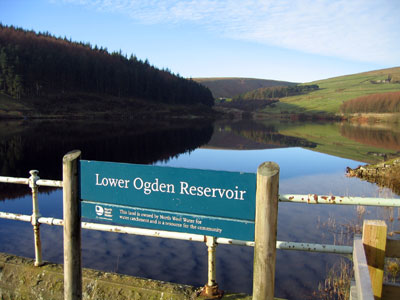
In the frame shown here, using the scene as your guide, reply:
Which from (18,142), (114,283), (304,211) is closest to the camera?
(114,283)

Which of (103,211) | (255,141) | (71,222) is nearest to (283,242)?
(103,211)

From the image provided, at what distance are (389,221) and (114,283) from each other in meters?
10.5

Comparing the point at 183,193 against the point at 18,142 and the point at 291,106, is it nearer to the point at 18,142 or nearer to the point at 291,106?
the point at 18,142

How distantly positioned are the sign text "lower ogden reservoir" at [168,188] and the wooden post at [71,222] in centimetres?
25

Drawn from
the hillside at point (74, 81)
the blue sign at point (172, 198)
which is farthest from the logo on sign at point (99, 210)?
the hillside at point (74, 81)

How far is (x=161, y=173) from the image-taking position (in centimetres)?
347

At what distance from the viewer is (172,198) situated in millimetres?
3465

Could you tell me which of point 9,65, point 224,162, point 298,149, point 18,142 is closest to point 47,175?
point 224,162

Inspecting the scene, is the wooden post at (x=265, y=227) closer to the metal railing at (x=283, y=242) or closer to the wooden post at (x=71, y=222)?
the metal railing at (x=283, y=242)

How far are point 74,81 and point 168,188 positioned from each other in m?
127

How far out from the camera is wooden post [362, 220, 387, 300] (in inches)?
111

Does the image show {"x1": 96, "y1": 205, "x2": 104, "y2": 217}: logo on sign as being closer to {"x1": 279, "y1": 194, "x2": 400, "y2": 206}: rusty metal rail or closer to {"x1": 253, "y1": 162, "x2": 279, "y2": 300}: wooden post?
{"x1": 253, "y1": 162, "x2": 279, "y2": 300}: wooden post

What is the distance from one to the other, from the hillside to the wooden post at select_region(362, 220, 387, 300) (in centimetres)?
8825

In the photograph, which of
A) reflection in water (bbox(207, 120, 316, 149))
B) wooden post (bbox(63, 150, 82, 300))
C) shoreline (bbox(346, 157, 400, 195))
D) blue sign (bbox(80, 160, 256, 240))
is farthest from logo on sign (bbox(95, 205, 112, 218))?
reflection in water (bbox(207, 120, 316, 149))
